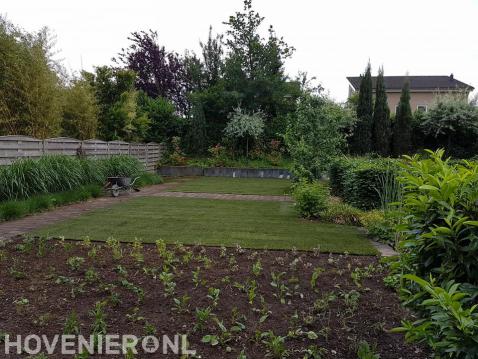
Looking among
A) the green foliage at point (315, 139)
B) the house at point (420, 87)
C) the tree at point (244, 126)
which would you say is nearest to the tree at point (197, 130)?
the tree at point (244, 126)

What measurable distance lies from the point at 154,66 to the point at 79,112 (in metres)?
11.5

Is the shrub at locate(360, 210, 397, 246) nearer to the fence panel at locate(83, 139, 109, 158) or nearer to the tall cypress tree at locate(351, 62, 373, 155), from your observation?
the fence panel at locate(83, 139, 109, 158)

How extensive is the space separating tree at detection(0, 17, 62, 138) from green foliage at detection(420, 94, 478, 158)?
623 inches

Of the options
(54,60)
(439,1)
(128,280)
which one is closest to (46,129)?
(54,60)

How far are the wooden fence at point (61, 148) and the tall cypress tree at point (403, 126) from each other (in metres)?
11.5

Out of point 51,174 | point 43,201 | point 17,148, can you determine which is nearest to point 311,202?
point 43,201

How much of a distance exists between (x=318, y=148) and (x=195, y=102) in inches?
373

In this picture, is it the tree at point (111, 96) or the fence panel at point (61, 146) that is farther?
the tree at point (111, 96)

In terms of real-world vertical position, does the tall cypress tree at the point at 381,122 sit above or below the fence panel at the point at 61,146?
above

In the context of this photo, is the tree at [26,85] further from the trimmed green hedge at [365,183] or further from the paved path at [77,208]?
the trimmed green hedge at [365,183]

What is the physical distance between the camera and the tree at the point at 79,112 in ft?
41.4

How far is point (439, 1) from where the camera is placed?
25.8ft

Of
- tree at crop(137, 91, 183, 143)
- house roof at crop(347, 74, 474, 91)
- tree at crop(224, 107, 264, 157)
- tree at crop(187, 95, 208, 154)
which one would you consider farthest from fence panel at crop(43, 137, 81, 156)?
house roof at crop(347, 74, 474, 91)

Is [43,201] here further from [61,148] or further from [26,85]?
[26,85]
